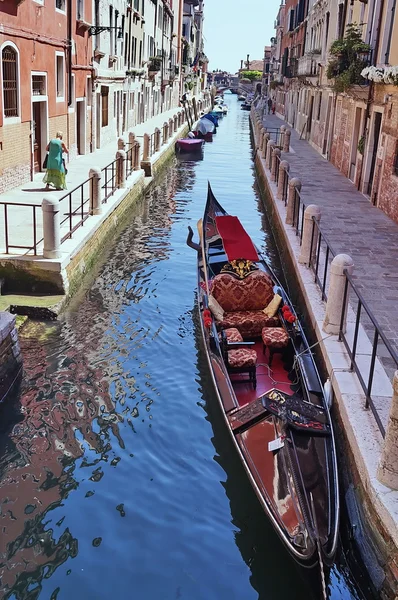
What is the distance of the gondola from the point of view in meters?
4.02

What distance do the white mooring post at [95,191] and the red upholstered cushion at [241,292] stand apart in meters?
4.26

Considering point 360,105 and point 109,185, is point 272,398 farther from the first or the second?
point 360,105

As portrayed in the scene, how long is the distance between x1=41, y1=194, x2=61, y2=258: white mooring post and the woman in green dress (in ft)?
14.4

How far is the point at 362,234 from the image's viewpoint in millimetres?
10508

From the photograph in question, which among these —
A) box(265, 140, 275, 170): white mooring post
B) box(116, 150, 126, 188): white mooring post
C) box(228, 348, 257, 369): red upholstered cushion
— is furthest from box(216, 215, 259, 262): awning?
box(265, 140, 275, 170): white mooring post

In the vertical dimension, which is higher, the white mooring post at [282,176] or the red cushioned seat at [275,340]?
the white mooring post at [282,176]

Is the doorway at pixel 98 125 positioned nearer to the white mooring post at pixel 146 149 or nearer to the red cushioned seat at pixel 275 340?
the white mooring post at pixel 146 149

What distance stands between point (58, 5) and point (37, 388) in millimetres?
11886

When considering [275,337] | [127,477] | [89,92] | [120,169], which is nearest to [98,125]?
[89,92]

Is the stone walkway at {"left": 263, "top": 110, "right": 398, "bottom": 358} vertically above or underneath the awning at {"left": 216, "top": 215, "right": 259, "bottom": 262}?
underneath

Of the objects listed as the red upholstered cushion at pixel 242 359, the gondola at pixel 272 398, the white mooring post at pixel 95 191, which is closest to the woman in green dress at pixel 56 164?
the white mooring post at pixel 95 191

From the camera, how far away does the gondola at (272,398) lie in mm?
4023

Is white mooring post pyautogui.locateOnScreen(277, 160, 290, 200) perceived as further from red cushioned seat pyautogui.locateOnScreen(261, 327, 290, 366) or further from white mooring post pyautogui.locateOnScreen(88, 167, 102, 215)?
red cushioned seat pyautogui.locateOnScreen(261, 327, 290, 366)

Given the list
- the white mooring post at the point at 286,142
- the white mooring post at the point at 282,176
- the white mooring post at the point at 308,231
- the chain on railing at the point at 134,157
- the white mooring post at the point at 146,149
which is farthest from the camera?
the white mooring post at the point at 286,142
